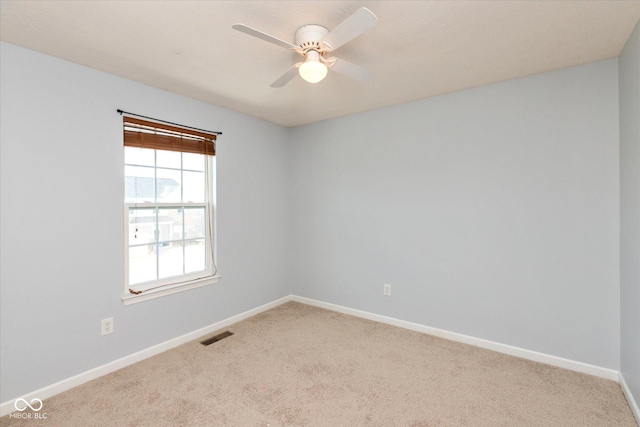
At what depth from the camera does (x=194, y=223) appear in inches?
125

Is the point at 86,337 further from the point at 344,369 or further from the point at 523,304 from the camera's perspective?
the point at 523,304

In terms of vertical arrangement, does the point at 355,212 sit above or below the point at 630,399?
above

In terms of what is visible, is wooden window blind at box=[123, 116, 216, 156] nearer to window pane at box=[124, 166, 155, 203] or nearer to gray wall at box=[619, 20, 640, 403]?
window pane at box=[124, 166, 155, 203]

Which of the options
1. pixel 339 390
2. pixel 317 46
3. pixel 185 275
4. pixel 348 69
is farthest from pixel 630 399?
pixel 185 275

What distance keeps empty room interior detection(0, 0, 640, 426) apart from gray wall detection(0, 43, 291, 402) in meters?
0.01

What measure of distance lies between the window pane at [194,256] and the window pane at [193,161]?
2.50 ft

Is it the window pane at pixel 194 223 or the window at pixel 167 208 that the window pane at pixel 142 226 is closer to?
the window at pixel 167 208

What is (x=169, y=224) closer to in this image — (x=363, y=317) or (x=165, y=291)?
(x=165, y=291)

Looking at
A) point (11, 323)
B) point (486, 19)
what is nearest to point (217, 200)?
point (11, 323)

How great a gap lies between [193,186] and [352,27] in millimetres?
2309

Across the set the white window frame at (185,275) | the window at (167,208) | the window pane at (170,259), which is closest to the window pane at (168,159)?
the window at (167,208)

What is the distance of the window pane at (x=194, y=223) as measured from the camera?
10.2ft

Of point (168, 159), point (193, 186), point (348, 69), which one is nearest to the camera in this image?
point (348, 69)

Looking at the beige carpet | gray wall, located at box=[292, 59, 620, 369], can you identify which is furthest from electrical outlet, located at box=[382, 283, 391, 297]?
the beige carpet
